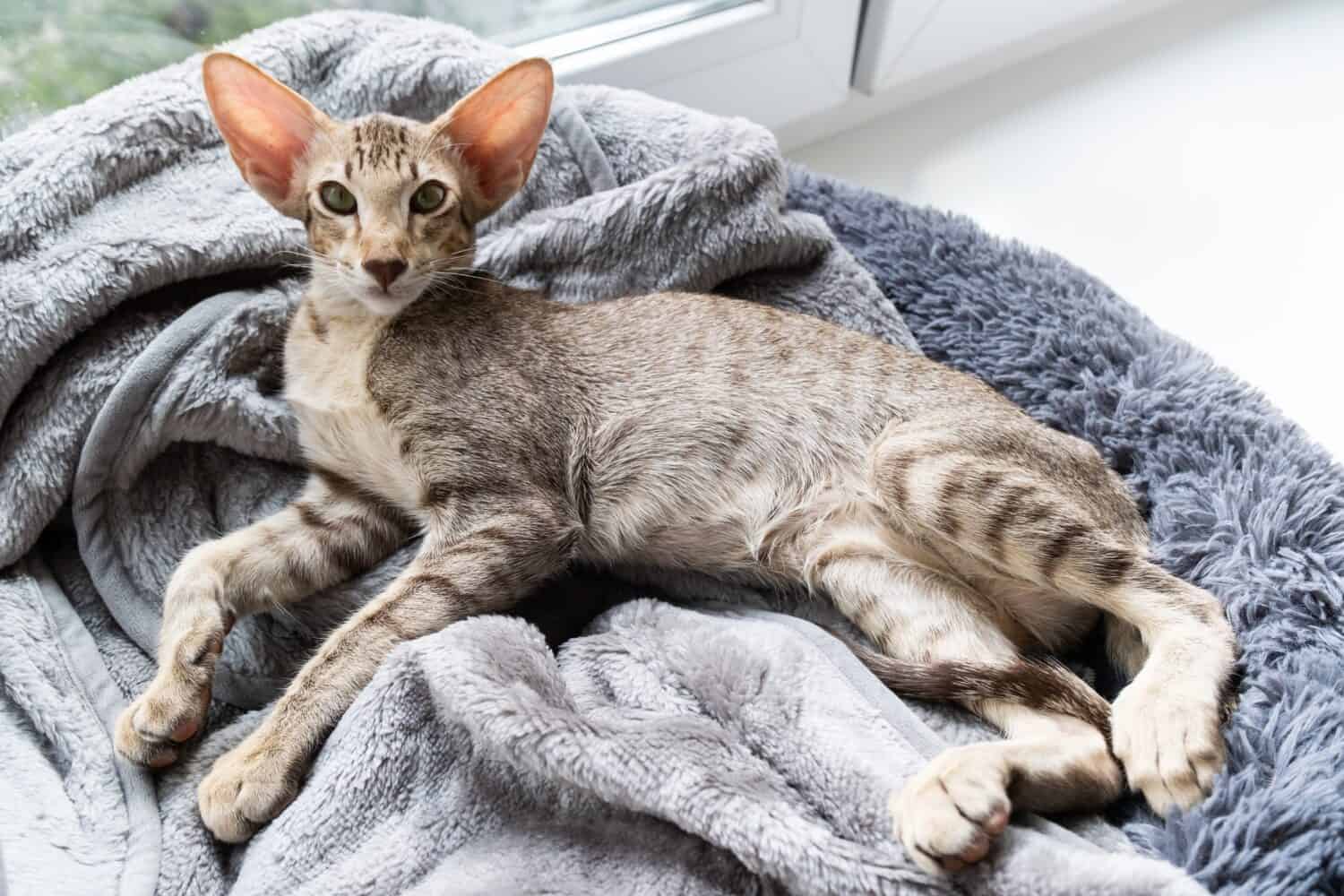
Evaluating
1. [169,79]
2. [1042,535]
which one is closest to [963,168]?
[1042,535]

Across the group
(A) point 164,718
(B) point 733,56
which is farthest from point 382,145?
(B) point 733,56

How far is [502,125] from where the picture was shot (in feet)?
4.83

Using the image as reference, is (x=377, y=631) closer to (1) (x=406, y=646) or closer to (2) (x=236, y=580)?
(1) (x=406, y=646)

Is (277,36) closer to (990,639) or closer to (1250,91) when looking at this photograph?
(990,639)

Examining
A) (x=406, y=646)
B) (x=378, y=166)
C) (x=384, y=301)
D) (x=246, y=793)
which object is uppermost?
(x=378, y=166)

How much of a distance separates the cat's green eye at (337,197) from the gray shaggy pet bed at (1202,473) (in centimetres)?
78

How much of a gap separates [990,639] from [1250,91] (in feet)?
5.53

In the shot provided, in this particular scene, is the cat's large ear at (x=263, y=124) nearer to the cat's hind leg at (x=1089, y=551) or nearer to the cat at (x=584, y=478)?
the cat at (x=584, y=478)

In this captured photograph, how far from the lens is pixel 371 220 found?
1.38 meters

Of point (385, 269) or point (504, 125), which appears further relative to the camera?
point (504, 125)

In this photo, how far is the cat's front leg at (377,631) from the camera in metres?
1.20

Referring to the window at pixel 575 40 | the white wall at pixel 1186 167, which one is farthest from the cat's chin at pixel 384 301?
the white wall at pixel 1186 167

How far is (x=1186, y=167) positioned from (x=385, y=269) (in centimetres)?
165

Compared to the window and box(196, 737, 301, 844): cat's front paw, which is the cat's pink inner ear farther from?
box(196, 737, 301, 844): cat's front paw
